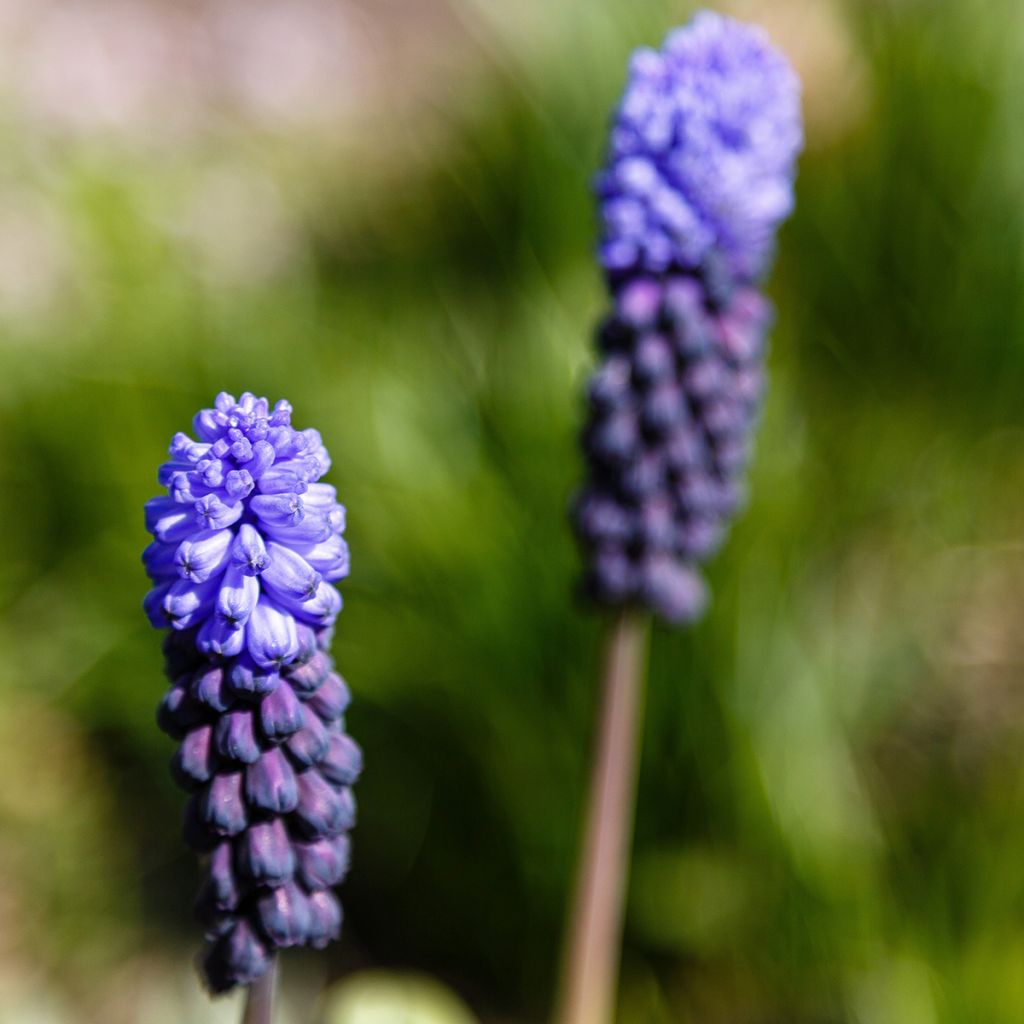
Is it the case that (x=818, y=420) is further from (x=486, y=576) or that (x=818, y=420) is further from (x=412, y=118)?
(x=412, y=118)

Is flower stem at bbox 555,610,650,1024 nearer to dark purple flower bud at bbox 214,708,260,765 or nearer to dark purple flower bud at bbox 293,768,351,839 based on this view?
dark purple flower bud at bbox 293,768,351,839

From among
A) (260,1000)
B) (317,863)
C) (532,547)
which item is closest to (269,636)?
(317,863)

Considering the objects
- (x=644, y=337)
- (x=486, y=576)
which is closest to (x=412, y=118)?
(x=486, y=576)

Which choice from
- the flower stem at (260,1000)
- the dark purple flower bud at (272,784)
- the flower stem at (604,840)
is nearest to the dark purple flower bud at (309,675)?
the dark purple flower bud at (272,784)

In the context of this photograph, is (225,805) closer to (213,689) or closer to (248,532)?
(213,689)

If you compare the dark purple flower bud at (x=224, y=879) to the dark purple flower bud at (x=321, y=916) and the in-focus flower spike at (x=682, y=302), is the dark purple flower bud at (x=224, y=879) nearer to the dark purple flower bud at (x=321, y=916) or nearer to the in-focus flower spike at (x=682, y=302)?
the dark purple flower bud at (x=321, y=916)
